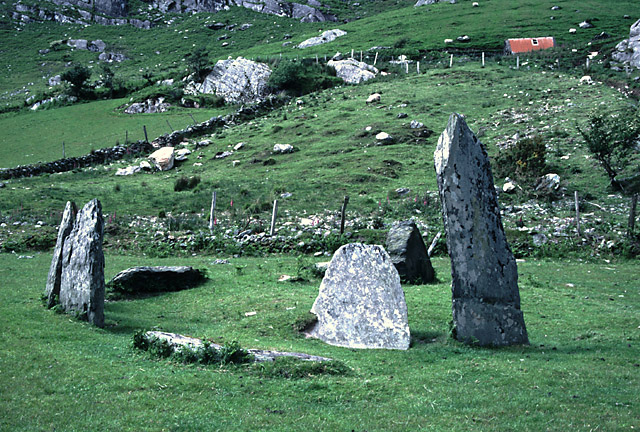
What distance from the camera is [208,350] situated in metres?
9.73

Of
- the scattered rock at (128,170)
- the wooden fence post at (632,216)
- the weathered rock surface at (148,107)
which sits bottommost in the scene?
the wooden fence post at (632,216)

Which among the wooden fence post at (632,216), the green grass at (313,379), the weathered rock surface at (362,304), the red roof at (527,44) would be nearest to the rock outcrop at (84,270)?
the green grass at (313,379)

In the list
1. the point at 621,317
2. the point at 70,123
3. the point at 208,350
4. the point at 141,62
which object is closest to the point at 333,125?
the point at 70,123

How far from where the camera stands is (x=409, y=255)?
18.9 m

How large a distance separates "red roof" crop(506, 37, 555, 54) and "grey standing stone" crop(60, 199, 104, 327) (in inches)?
3207

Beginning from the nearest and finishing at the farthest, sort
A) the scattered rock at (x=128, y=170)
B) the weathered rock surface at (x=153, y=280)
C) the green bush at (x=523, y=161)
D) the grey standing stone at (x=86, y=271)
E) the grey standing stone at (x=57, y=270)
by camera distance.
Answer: the grey standing stone at (x=86, y=271)
the grey standing stone at (x=57, y=270)
the weathered rock surface at (x=153, y=280)
the green bush at (x=523, y=161)
the scattered rock at (x=128, y=170)

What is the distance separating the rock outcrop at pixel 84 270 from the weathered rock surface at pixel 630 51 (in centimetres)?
6892

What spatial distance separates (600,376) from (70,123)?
2791 inches

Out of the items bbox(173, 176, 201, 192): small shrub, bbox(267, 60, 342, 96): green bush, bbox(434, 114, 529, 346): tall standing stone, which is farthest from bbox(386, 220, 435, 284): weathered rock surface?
bbox(267, 60, 342, 96): green bush

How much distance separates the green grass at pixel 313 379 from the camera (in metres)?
7.20

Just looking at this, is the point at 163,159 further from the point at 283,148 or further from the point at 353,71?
Answer: the point at 353,71

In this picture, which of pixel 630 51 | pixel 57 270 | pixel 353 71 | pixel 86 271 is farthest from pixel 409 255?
pixel 630 51

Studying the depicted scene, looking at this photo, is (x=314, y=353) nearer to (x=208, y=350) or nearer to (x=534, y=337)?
(x=208, y=350)

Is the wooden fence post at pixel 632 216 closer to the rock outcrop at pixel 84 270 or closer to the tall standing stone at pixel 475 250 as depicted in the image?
the tall standing stone at pixel 475 250
